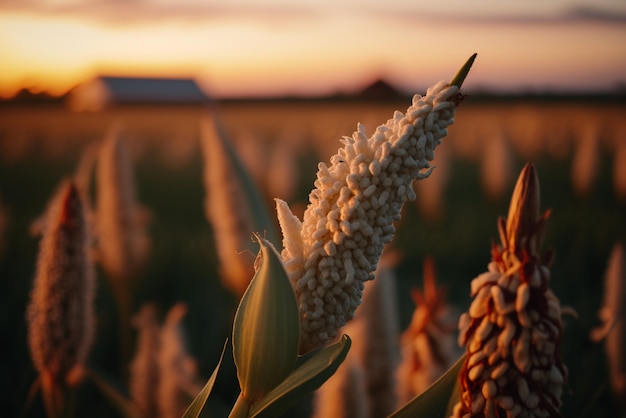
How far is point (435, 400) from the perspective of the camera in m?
1.17

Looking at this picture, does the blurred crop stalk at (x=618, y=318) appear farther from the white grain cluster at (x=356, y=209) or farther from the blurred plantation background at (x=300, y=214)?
the white grain cluster at (x=356, y=209)

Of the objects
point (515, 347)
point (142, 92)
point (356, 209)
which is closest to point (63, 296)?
point (356, 209)

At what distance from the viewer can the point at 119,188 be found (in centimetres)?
344

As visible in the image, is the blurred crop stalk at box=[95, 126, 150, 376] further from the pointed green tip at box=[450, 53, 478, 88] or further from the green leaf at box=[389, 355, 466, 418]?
the pointed green tip at box=[450, 53, 478, 88]

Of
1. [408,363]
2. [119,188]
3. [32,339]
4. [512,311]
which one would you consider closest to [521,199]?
[512,311]

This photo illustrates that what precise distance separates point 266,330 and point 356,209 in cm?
24

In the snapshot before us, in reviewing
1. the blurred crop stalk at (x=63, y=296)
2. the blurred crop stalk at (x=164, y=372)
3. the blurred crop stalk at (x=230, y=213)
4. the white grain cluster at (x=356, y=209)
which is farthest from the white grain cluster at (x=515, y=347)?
the blurred crop stalk at (x=230, y=213)

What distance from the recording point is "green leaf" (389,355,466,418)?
45.3 inches

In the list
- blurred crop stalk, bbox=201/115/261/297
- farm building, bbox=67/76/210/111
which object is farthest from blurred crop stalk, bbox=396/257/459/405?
farm building, bbox=67/76/210/111

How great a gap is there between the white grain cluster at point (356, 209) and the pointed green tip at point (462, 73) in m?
0.02

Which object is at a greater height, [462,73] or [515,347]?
[462,73]

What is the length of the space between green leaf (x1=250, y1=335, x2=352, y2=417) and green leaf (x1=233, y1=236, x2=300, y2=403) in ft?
0.08

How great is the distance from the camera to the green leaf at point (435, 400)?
1.15 meters

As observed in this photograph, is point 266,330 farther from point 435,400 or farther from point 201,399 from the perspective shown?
point 435,400
